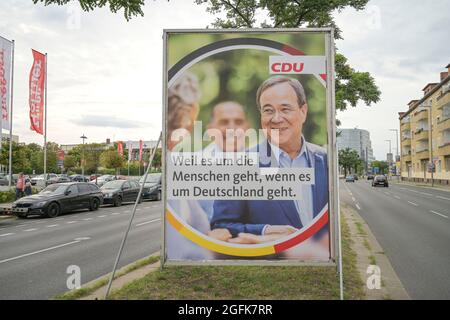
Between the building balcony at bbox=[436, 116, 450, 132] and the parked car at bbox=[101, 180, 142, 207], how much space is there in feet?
134

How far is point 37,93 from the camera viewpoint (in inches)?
856

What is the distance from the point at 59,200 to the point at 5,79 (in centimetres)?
633

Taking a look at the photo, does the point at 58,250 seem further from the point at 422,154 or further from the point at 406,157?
the point at 406,157

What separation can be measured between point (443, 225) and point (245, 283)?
388 inches

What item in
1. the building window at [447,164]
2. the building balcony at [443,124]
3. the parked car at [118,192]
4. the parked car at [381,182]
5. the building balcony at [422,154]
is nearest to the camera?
the parked car at [118,192]

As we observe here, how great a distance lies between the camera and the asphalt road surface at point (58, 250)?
6.00m

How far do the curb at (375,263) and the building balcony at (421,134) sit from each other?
56.1 meters

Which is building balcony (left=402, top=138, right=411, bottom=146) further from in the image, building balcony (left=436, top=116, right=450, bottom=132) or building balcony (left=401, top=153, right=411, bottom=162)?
building balcony (left=436, top=116, right=450, bottom=132)

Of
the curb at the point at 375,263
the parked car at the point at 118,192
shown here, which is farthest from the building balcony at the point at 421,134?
the curb at the point at 375,263

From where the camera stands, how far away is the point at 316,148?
517cm

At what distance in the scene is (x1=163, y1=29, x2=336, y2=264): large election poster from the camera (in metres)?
5.12

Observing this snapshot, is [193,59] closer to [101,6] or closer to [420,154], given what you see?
[101,6]

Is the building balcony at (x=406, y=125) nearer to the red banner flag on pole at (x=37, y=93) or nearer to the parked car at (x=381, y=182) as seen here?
the parked car at (x=381, y=182)

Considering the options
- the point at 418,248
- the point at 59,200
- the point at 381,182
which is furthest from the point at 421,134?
the point at 418,248
